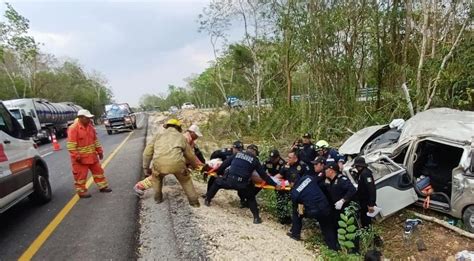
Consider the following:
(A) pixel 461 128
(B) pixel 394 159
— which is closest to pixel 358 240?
(B) pixel 394 159

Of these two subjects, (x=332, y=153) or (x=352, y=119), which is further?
(x=352, y=119)

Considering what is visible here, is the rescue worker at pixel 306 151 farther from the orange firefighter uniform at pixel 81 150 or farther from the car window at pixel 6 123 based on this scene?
the car window at pixel 6 123

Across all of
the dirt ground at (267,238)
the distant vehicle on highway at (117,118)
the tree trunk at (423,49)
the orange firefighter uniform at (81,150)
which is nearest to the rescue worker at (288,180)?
the dirt ground at (267,238)

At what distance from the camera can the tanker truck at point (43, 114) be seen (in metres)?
20.7

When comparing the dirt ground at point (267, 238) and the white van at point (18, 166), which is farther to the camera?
the white van at point (18, 166)

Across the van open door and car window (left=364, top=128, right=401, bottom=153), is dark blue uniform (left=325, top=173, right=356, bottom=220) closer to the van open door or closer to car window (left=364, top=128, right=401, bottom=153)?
the van open door

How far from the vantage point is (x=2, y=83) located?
37000 mm

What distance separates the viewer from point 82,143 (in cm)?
668

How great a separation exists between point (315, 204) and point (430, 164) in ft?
10.8

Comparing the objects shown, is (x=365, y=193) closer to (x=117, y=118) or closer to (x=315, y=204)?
(x=315, y=204)

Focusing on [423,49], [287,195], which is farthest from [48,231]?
[423,49]

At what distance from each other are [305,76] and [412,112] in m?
4.69

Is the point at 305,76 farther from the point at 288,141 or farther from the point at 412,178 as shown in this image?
the point at 412,178

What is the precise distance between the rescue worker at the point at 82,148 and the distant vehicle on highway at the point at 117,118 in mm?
18122
